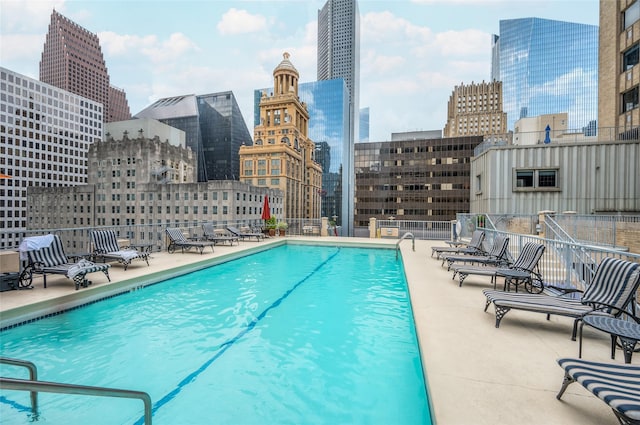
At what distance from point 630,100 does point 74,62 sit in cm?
22014

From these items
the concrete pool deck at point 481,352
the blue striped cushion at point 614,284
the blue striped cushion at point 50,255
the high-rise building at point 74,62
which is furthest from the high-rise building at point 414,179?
the high-rise building at point 74,62

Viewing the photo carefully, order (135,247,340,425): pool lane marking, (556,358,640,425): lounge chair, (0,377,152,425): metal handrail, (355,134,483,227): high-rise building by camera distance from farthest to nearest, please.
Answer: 1. (355,134,483,227): high-rise building
2. (135,247,340,425): pool lane marking
3. (556,358,640,425): lounge chair
4. (0,377,152,425): metal handrail

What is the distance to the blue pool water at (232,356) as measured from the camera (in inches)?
137

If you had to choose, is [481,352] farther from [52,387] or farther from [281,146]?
[281,146]

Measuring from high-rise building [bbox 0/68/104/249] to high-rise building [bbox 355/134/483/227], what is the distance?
9014 centimetres

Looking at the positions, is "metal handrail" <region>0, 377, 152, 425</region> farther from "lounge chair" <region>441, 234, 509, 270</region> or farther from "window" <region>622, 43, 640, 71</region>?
"window" <region>622, 43, 640, 71</region>

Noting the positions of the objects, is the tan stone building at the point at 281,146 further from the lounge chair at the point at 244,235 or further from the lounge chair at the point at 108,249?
the lounge chair at the point at 108,249

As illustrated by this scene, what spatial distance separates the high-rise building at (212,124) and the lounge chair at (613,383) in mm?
137912

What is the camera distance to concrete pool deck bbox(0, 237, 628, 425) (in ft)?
8.80

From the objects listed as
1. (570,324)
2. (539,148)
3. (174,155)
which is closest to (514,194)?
(539,148)

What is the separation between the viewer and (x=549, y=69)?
14088cm

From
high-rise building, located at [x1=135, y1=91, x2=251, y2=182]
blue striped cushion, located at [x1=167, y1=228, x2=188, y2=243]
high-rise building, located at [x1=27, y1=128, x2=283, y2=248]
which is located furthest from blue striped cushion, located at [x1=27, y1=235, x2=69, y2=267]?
high-rise building, located at [x1=135, y1=91, x2=251, y2=182]

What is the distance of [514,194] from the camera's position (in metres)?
17.7

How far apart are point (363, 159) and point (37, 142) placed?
106 m
